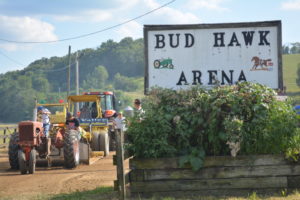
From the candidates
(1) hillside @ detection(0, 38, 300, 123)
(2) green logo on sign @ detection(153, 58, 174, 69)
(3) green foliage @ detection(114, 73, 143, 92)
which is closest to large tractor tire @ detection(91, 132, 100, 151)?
(2) green logo on sign @ detection(153, 58, 174, 69)

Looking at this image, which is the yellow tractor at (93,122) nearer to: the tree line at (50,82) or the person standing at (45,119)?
the person standing at (45,119)

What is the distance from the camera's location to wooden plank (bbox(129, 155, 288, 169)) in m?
7.93

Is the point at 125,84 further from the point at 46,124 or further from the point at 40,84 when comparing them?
the point at 46,124

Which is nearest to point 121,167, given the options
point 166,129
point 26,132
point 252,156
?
point 166,129

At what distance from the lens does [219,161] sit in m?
7.94

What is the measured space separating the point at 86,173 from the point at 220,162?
212 inches

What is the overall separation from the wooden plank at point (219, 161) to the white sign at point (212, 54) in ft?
5.30

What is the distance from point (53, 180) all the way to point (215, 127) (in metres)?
4.85

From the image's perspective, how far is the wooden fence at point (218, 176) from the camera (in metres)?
7.92

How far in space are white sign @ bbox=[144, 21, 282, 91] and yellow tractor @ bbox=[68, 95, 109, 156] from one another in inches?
337

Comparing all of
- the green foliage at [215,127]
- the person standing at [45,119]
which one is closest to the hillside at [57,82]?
the person standing at [45,119]

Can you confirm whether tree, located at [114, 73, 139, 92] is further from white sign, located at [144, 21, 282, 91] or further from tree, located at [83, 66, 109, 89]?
white sign, located at [144, 21, 282, 91]

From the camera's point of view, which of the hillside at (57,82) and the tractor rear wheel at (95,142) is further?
the hillside at (57,82)

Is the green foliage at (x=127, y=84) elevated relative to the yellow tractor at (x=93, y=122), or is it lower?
elevated
